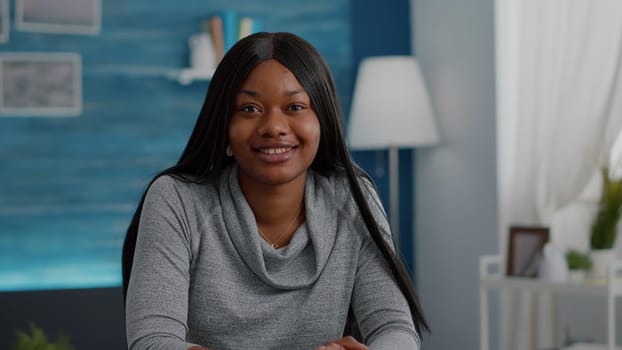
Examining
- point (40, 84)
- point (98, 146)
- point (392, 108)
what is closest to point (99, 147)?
point (98, 146)

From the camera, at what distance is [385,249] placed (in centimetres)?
157

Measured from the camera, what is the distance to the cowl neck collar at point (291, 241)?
1.52m

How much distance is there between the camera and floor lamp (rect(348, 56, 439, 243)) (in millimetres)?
4352

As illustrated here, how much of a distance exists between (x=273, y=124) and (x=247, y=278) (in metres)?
0.24

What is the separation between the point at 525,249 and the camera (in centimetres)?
355

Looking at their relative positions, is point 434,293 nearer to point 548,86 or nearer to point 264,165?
point 548,86

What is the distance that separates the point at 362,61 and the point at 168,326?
10.9ft

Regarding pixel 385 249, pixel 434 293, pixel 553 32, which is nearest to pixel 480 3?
pixel 553 32

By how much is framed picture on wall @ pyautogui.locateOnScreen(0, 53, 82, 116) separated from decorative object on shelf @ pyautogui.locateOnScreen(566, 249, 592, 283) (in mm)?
2175

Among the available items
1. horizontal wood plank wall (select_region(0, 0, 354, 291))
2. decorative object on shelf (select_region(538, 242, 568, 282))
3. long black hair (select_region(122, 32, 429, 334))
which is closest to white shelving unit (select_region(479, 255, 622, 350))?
decorative object on shelf (select_region(538, 242, 568, 282))

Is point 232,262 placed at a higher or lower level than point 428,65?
lower

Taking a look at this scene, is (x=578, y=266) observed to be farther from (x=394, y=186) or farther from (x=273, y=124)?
(x=273, y=124)

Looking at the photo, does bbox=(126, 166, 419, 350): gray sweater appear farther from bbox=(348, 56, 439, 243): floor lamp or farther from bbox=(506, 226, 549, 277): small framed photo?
bbox=(348, 56, 439, 243): floor lamp

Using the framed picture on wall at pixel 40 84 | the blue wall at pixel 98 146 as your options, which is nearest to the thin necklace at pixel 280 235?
the blue wall at pixel 98 146
